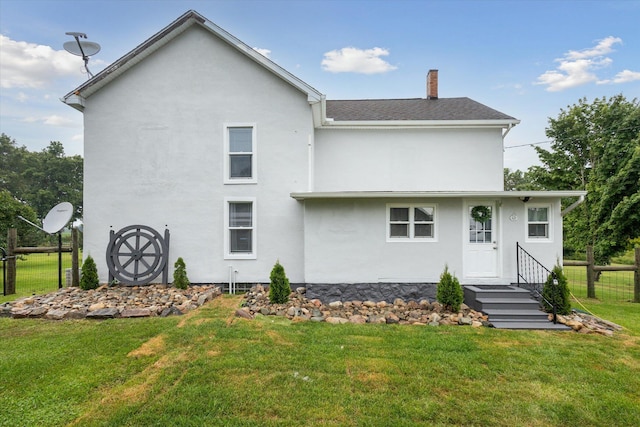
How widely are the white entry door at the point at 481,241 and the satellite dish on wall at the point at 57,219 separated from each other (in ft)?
38.2

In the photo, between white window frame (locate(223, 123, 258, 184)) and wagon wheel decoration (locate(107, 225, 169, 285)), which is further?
white window frame (locate(223, 123, 258, 184))

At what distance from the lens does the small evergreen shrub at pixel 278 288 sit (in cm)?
736

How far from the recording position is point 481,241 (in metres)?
8.05

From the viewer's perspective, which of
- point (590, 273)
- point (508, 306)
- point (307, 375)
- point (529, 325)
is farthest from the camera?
point (590, 273)

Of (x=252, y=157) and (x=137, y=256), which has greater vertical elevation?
(x=252, y=157)

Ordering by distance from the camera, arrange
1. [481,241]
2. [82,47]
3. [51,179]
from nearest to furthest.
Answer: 1. [481,241]
2. [82,47]
3. [51,179]

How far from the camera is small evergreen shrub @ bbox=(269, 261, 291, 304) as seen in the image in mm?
7355

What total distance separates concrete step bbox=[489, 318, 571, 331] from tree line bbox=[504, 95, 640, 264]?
11159 mm

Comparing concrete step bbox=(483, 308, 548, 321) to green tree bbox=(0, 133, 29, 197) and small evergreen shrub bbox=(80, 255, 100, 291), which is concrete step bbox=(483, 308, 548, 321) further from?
green tree bbox=(0, 133, 29, 197)

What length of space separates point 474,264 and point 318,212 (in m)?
4.48

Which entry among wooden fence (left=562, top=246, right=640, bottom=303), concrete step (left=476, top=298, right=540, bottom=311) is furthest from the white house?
wooden fence (left=562, top=246, right=640, bottom=303)

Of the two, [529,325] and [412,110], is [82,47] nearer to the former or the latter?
[412,110]

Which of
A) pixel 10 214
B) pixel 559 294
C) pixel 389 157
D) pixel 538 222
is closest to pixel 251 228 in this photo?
pixel 389 157

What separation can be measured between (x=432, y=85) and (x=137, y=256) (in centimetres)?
1253
